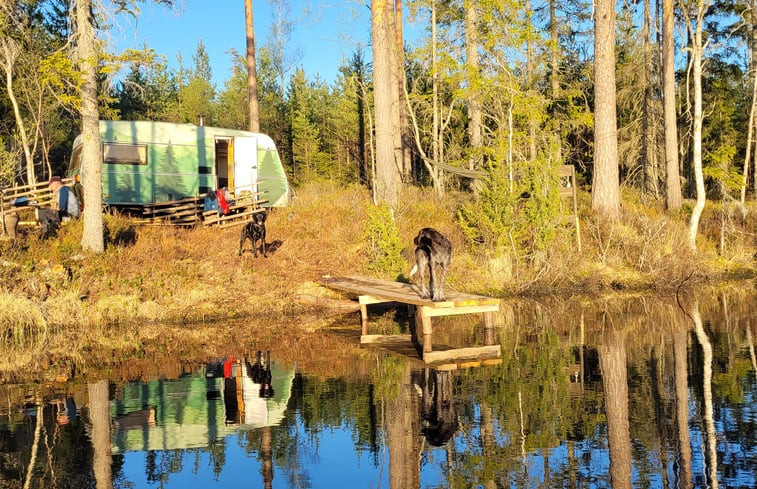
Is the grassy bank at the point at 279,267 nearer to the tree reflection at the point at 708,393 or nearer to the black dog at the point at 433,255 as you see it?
the black dog at the point at 433,255

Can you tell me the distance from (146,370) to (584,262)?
12.7 meters

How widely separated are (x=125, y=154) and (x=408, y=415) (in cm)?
1844

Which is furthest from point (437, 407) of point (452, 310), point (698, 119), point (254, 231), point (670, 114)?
point (670, 114)

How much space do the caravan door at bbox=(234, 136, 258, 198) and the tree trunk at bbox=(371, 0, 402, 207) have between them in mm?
5592

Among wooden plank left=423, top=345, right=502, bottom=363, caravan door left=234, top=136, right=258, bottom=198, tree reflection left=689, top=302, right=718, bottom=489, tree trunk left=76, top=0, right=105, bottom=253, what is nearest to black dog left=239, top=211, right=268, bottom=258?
tree trunk left=76, top=0, right=105, bottom=253

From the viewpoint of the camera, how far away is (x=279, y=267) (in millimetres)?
18625

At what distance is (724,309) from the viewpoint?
51.6ft

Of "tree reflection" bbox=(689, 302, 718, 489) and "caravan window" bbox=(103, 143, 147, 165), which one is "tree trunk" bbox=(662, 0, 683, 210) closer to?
"tree reflection" bbox=(689, 302, 718, 489)

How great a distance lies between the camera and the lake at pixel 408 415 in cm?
672

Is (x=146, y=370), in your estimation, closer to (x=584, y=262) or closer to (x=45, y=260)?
(x=45, y=260)

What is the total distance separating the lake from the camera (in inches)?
265

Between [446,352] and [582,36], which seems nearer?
[446,352]

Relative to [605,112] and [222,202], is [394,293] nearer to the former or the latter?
[222,202]

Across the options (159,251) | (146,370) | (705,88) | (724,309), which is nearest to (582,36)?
(705,88)
